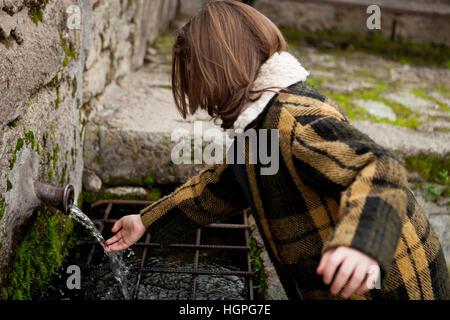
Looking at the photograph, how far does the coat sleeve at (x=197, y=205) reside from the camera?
1323 millimetres

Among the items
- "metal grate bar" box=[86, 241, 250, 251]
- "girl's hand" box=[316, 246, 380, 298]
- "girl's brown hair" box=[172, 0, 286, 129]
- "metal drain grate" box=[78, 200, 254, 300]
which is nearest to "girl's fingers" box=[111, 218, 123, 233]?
"metal drain grate" box=[78, 200, 254, 300]

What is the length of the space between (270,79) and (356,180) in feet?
1.08

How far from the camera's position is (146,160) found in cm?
205

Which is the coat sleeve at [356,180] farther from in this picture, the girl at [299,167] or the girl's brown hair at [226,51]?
the girl's brown hair at [226,51]

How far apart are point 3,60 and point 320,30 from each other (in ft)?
11.6

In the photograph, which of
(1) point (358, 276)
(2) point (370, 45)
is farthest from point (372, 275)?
(2) point (370, 45)

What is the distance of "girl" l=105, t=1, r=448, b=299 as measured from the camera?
85cm

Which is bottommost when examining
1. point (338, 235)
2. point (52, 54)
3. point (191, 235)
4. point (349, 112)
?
point (191, 235)

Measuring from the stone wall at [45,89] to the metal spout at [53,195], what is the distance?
28mm

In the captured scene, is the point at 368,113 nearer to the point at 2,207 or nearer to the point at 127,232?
the point at 127,232

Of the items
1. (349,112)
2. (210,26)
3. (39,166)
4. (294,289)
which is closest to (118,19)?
(39,166)

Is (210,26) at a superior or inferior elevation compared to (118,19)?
superior

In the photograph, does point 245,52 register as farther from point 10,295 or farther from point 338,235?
point 10,295

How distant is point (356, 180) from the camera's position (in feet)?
2.83
